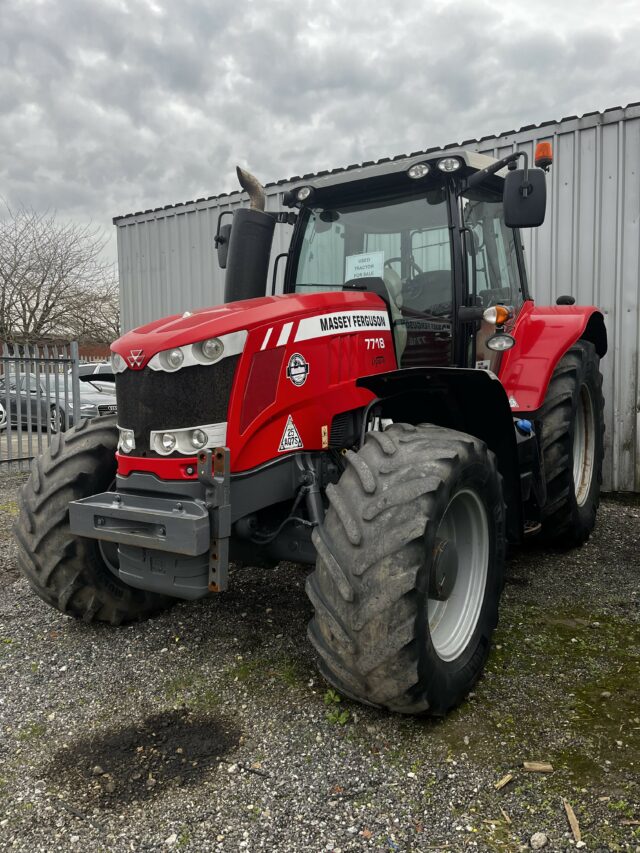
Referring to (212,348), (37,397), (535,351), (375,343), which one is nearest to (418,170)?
(375,343)

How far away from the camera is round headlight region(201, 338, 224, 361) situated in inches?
108

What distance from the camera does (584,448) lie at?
17.0 feet

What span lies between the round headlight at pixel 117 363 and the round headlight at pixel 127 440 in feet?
0.90

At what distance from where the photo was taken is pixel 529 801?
2156mm

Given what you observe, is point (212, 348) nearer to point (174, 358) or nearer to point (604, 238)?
point (174, 358)

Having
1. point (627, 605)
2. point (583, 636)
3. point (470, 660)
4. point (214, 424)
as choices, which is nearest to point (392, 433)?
point (214, 424)

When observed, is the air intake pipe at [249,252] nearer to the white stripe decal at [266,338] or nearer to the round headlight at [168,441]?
the white stripe decal at [266,338]

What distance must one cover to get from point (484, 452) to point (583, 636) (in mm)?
1254

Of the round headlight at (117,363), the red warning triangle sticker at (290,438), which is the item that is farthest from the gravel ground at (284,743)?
the round headlight at (117,363)

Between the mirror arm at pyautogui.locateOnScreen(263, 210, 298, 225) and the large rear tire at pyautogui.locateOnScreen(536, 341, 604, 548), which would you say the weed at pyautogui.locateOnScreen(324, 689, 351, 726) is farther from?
the mirror arm at pyautogui.locateOnScreen(263, 210, 298, 225)

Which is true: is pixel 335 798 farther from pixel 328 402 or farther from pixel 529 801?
pixel 328 402

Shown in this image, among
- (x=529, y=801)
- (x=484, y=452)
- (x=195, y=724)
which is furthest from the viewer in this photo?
(x=484, y=452)

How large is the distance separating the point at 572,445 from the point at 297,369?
225 cm

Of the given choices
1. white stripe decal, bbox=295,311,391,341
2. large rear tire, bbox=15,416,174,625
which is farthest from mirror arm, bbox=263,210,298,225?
large rear tire, bbox=15,416,174,625
